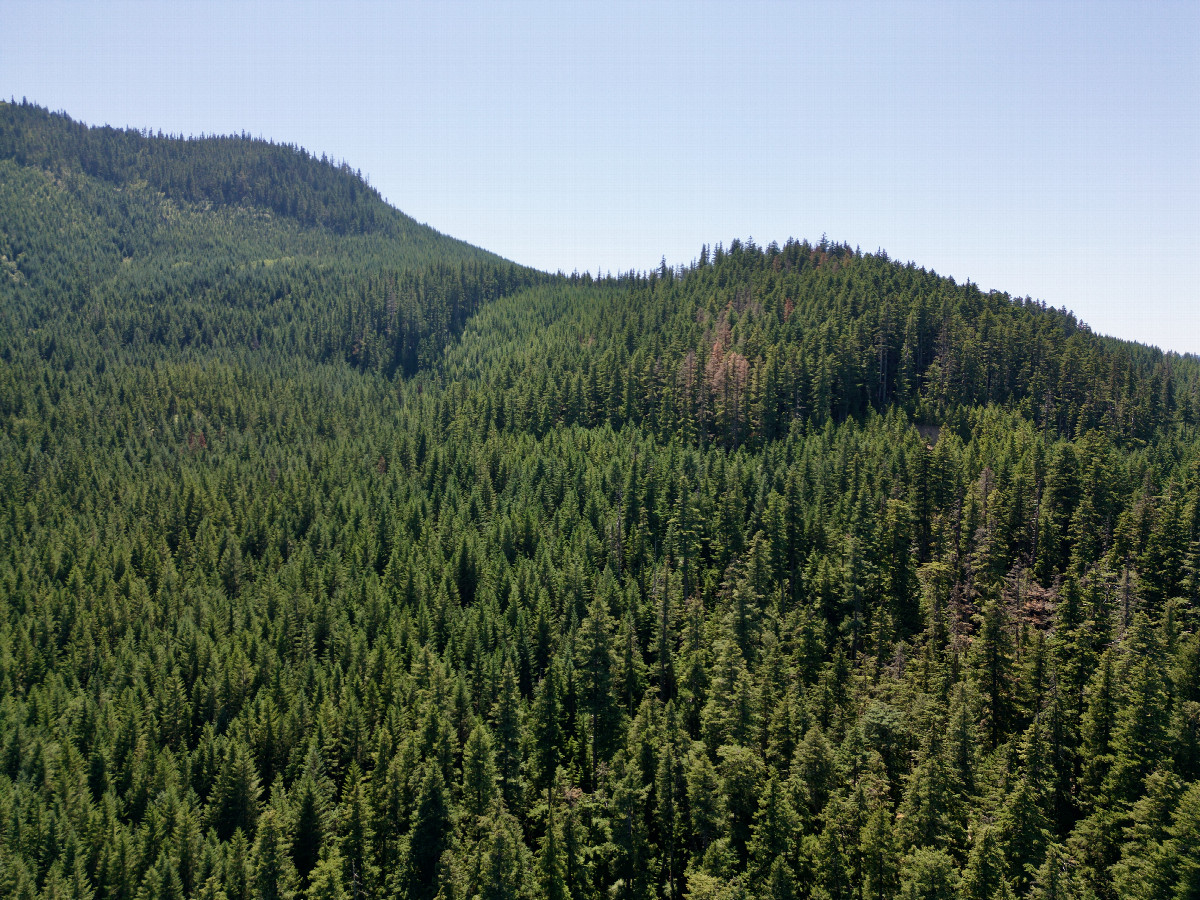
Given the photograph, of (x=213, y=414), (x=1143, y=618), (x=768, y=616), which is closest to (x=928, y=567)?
(x=768, y=616)

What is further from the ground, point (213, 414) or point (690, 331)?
point (690, 331)

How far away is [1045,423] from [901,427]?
26.0 m

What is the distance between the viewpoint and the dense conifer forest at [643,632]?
39500mm

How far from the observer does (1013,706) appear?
158 feet

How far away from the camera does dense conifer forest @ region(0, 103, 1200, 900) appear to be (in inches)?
1555

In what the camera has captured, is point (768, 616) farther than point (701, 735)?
Yes

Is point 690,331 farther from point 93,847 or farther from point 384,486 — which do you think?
point 93,847

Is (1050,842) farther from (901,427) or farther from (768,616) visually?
(901,427)

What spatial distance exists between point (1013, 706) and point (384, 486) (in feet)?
275

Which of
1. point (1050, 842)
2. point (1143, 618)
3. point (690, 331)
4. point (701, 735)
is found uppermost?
point (690, 331)

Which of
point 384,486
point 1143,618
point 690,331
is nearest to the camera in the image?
point 1143,618

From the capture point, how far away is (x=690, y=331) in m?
139

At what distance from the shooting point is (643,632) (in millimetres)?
66250

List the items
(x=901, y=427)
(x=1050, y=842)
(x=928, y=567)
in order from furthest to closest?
(x=901, y=427) → (x=928, y=567) → (x=1050, y=842)
